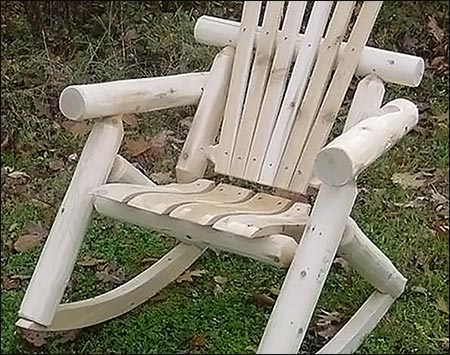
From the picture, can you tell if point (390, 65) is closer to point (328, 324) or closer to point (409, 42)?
point (328, 324)

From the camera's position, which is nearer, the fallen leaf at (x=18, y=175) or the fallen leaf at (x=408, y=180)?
the fallen leaf at (x=408, y=180)

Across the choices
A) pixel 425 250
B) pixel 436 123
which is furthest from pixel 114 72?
pixel 425 250

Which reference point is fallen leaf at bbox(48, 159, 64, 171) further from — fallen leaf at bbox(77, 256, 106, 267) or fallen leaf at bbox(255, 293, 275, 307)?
fallen leaf at bbox(255, 293, 275, 307)

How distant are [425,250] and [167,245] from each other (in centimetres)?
76

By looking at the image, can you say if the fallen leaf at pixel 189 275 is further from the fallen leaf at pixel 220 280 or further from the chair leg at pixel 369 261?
the chair leg at pixel 369 261

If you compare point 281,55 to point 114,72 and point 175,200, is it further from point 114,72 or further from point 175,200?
point 114,72

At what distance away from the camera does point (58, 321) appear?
2516mm

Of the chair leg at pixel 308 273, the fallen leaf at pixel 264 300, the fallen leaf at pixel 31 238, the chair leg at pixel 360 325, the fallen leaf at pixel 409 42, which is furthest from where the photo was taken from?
the fallen leaf at pixel 409 42

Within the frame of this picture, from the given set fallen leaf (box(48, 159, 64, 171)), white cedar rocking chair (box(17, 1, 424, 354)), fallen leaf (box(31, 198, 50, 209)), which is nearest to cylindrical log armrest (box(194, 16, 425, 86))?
white cedar rocking chair (box(17, 1, 424, 354))

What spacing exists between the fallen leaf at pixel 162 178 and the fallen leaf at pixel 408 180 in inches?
29.3

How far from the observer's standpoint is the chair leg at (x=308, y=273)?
2.03 metres

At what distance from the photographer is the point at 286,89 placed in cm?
273

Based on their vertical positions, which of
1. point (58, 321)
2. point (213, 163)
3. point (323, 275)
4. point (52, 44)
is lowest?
point (52, 44)

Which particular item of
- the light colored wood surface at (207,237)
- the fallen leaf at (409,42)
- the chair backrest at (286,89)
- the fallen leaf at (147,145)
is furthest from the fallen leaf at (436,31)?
the light colored wood surface at (207,237)
